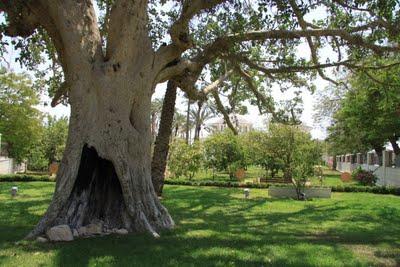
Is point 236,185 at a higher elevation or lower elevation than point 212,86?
lower

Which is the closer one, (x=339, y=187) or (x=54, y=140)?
(x=339, y=187)

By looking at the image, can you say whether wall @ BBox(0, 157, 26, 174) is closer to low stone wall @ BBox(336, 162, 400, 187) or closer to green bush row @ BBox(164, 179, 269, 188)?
green bush row @ BBox(164, 179, 269, 188)

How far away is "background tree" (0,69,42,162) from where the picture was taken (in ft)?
115

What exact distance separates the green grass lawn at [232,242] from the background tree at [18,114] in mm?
21329

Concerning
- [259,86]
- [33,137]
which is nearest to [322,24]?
[259,86]

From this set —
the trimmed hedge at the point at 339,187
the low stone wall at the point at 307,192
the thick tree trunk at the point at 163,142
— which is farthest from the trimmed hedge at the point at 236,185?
the thick tree trunk at the point at 163,142

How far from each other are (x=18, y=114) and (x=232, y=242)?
3035 cm

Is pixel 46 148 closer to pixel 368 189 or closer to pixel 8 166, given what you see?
pixel 8 166

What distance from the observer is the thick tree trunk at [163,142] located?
1631cm

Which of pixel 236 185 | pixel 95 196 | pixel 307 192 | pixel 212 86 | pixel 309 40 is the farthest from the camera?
pixel 236 185

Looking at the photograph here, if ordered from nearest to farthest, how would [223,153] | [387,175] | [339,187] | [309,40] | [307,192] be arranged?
[309,40]
[307,192]
[339,187]
[387,175]
[223,153]

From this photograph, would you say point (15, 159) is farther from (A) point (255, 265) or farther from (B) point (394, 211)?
(A) point (255, 265)

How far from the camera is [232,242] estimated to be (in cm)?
857

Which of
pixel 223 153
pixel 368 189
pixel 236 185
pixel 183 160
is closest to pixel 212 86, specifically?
pixel 236 185
